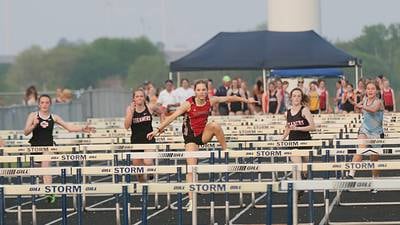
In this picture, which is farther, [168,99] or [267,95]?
[267,95]

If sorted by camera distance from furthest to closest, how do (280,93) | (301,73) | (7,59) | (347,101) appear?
(7,59)
(301,73)
(347,101)
(280,93)

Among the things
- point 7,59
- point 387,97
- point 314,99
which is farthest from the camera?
point 7,59

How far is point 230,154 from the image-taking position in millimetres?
17172

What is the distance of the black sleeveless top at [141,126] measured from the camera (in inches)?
808

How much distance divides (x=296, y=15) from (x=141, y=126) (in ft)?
86.0

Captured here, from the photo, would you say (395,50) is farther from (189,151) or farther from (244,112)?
(189,151)

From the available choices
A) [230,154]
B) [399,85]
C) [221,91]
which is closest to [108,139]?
[230,154]

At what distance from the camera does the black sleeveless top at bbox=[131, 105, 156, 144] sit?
2053 centimetres

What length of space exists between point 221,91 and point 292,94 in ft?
58.1

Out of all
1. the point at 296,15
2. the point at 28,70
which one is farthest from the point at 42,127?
the point at 28,70

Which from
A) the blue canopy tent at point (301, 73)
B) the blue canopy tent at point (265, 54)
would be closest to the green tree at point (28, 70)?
the blue canopy tent at point (301, 73)

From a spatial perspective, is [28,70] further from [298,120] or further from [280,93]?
[298,120]

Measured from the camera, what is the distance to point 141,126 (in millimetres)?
20562

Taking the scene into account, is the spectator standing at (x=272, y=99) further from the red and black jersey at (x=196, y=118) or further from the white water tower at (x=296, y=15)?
the red and black jersey at (x=196, y=118)
